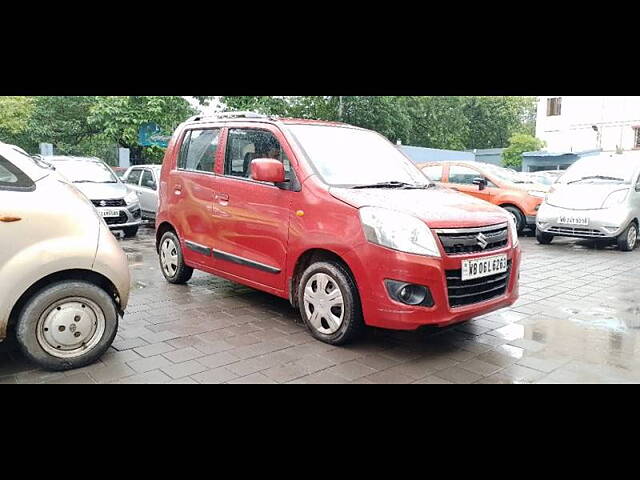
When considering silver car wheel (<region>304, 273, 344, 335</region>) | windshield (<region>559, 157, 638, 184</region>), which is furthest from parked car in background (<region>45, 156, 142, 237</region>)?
windshield (<region>559, 157, 638, 184</region>)

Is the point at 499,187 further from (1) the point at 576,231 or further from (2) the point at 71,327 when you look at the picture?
(2) the point at 71,327

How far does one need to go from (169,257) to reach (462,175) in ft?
25.2

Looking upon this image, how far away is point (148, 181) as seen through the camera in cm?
1260

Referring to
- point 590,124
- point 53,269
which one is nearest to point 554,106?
point 590,124

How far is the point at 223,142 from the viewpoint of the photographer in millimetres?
5465

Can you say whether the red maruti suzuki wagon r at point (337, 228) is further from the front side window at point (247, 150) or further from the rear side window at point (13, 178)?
the rear side window at point (13, 178)

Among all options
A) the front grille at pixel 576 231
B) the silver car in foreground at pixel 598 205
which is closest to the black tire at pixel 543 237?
the silver car in foreground at pixel 598 205

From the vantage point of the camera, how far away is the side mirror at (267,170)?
14.6 ft

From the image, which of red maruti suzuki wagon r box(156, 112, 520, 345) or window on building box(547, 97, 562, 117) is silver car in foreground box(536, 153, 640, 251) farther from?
window on building box(547, 97, 562, 117)

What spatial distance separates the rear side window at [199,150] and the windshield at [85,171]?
5.27 m

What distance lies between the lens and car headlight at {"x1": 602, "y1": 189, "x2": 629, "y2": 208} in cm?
948
